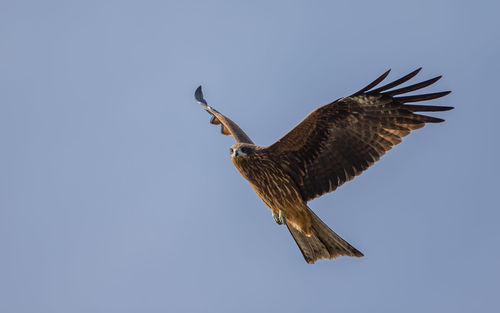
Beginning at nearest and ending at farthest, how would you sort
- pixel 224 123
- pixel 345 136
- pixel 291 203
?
pixel 345 136 < pixel 291 203 < pixel 224 123

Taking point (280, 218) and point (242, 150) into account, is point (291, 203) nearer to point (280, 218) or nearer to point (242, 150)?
point (280, 218)

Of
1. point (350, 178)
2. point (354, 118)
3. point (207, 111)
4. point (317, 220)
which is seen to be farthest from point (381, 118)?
point (207, 111)

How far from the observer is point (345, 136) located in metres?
9.32

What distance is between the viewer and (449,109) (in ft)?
27.8

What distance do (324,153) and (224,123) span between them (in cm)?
242

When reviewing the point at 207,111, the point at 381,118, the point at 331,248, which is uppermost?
the point at 207,111

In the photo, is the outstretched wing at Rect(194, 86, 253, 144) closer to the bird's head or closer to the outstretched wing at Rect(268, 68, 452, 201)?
the bird's head

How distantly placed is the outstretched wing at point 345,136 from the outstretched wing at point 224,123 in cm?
135

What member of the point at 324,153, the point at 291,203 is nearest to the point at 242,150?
the point at 291,203

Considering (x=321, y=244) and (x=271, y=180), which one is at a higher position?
(x=271, y=180)

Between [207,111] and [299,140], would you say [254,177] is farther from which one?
[207,111]

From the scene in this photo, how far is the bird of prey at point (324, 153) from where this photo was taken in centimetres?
906

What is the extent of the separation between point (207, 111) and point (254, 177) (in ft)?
9.84

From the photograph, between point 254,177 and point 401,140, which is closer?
point 401,140
